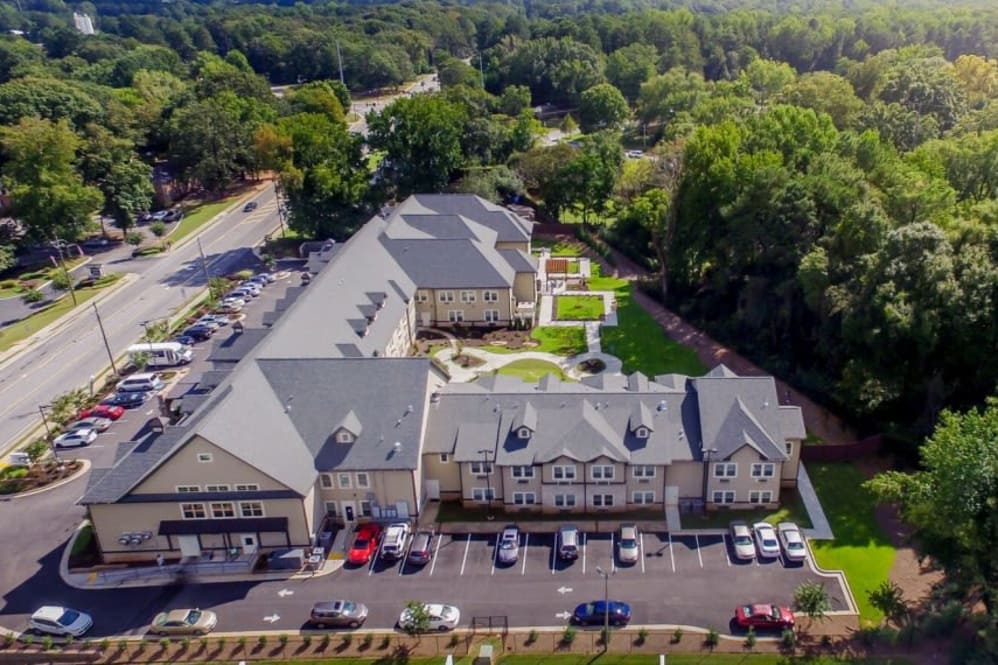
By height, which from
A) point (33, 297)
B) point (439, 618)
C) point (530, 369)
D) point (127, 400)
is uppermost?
point (33, 297)

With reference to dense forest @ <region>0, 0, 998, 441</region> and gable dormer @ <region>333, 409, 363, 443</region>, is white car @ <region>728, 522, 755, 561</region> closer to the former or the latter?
dense forest @ <region>0, 0, 998, 441</region>

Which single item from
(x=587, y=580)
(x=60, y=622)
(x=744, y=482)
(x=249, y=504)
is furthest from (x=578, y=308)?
(x=60, y=622)

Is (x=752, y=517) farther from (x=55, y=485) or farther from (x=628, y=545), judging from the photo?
→ (x=55, y=485)

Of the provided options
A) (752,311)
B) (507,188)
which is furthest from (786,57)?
(752,311)

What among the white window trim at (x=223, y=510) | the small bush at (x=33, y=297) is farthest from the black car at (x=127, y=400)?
the small bush at (x=33, y=297)

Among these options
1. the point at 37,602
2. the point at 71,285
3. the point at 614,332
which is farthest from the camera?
the point at 71,285

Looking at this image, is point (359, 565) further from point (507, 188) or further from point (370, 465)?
point (507, 188)

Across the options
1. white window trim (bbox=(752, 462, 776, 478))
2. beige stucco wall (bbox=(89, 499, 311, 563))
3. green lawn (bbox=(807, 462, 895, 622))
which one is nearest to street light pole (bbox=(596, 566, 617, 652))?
white window trim (bbox=(752, 462, 776, 478))
